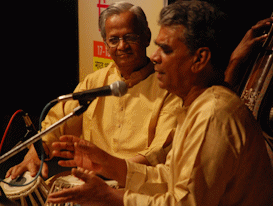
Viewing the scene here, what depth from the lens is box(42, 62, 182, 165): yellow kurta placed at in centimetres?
244

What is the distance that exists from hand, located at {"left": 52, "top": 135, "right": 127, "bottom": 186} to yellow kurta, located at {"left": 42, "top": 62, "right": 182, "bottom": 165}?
426mm

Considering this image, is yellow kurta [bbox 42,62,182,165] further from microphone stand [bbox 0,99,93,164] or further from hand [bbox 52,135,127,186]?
microphone stand [bbox 0,99,93,164]

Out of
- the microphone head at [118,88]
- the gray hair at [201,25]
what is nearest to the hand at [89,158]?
the microphone head at [118,88]

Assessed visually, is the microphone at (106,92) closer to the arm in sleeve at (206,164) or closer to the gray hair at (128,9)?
the arm in sleeve at (206,164)

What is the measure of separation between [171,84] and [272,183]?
0.70 metres

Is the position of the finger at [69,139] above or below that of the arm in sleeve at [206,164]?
below

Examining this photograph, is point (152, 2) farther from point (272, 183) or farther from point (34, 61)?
point (272, 183)

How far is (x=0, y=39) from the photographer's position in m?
3.97

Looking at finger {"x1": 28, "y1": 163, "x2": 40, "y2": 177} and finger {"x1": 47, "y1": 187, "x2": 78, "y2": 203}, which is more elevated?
finger {"x1": 47, "y1": 187, "x2": 78, "y2": 203}

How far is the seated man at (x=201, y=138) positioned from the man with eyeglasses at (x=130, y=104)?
69 centimetres

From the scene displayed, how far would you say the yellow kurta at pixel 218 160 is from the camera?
1438 millimetres

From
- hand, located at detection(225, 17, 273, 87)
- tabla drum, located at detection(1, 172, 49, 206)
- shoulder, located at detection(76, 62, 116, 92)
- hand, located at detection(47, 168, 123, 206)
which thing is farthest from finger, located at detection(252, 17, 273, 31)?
tabla drum, located at detection(1, 172, 49, 206)

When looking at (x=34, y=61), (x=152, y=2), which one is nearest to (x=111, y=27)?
(x=152, y=2)

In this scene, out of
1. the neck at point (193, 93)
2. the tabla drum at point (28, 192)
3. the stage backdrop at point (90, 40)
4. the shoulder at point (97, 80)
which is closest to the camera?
the neck at point (193, 93)
